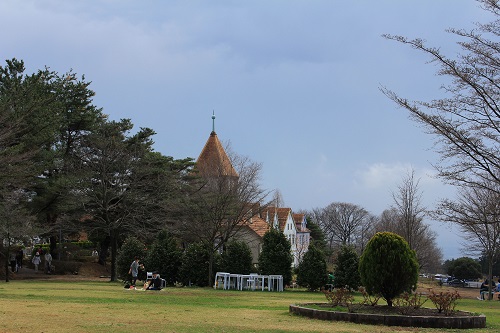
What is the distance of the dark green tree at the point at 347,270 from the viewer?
33156 mm

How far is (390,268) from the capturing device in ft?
52.2

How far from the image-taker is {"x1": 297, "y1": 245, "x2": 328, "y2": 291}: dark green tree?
112 feet

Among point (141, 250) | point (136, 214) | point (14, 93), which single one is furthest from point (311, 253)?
point (14, 93)

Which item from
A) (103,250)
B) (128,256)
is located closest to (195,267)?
(128,256)

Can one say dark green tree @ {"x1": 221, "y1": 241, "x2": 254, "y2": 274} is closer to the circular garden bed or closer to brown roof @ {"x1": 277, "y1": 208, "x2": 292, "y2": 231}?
the circular garden bed

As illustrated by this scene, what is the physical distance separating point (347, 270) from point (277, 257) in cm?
412

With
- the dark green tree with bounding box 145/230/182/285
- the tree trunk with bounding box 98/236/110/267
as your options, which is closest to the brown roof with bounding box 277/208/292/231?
the tree trunk with bounding box 98/236/110/267

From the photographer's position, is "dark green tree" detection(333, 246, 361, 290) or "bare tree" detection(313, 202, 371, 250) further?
"bare tree" detection(313, 202, 371, 250)

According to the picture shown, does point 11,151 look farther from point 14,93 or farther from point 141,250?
point 141,250

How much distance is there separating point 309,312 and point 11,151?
2270cm

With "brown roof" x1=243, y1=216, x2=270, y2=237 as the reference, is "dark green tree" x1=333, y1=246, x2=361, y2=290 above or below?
below

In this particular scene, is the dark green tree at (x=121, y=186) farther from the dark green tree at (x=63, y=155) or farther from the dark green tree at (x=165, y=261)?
the dark green tree at (x=165, y=261)

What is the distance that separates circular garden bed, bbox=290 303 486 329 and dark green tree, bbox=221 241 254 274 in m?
19.9

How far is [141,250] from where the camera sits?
3681 centimetres
